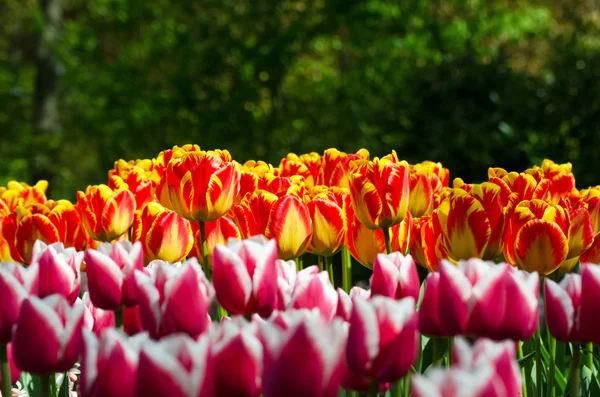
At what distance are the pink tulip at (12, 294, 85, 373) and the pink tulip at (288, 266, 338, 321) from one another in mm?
430

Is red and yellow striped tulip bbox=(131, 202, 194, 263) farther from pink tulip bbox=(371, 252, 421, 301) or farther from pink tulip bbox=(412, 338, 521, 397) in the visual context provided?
pink tulip bbox=(412, 338, 521, 397)

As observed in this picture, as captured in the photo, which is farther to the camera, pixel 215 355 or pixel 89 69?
pixel 89 69

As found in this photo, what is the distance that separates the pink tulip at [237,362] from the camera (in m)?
1.33

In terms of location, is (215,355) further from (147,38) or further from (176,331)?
(147,38)

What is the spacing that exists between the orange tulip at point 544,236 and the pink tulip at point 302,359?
38.1 inches

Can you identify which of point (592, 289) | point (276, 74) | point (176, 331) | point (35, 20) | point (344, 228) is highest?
point (35, 20)

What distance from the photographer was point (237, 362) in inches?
52.4

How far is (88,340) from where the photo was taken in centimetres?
136

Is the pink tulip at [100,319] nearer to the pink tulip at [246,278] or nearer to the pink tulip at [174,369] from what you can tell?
the pink tulip at [246,278]

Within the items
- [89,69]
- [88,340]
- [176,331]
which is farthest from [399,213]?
[89,69]

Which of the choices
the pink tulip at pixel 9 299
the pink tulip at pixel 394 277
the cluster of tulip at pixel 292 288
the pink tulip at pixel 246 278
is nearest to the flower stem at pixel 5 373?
the cluster of tulip at pixel 292 288

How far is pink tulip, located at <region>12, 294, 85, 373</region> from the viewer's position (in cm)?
150

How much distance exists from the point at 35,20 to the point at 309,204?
11139 mm

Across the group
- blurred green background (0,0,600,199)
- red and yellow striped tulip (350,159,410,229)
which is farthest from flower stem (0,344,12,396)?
blurred green background (0,0,600,199)
